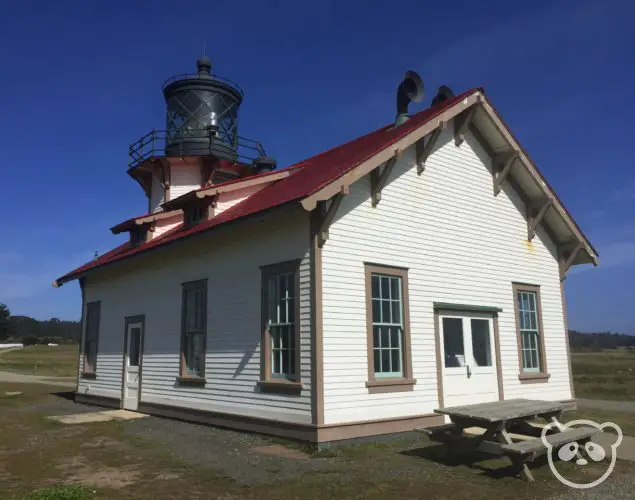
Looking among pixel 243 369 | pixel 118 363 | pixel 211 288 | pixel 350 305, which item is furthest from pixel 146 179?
pixel 350 305

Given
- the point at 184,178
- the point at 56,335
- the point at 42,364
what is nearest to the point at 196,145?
the point at 184,178

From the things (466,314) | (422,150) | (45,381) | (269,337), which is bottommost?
(45,381)

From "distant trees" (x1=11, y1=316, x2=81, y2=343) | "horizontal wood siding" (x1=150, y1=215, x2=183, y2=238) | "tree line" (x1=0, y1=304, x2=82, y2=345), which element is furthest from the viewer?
"distant trees" (x1=11, y1=316, x2=81, y2=343)

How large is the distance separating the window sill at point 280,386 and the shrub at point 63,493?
3937mm

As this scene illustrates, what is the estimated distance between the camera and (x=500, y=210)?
549 inches

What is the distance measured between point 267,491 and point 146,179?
1637cm

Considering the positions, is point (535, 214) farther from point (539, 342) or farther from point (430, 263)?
point (430, 263)

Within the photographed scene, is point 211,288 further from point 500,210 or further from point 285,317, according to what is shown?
point 500,210

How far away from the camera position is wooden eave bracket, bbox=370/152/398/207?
10891 millimetres

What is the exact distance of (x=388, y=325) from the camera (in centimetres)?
1084

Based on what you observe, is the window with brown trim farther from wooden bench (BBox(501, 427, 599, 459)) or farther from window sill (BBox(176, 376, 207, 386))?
wooden bench (BBox(501, 427, 599, 459))

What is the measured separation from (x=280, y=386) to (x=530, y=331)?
6969 millimetres

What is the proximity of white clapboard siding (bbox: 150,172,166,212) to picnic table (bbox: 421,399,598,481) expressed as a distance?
14.1 metres

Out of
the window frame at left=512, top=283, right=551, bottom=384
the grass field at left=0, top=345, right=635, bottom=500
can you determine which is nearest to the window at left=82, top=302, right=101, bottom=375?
the grass field at left=0, top=345, right=635, bottom=500
